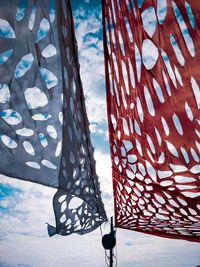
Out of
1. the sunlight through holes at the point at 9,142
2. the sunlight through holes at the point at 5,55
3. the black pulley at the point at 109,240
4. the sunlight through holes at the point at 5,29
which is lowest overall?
the black pulley at the point at 109,240

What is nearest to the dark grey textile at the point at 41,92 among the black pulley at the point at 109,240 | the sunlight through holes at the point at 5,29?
the sunlight through holes at the point at 5,29

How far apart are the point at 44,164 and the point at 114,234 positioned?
232 inches

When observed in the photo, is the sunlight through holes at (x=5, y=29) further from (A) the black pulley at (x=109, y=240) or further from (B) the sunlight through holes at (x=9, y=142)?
(A) the black pulley at (x=109, y=240)

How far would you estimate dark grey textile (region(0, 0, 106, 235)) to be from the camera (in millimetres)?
2127

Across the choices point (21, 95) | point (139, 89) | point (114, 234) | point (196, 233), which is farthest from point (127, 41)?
point (114, 234)

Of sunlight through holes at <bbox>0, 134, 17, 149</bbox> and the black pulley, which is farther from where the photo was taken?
the black pulley

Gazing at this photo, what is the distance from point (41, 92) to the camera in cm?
252

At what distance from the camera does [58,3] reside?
2.38 meters

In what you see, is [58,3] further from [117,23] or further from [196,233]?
[196,233]

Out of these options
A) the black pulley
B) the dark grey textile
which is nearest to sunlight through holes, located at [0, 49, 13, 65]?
the dark grey textile

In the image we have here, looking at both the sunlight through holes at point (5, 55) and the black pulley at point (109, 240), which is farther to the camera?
the black pulley at point (109, 240)

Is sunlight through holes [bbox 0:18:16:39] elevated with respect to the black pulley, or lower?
elevated

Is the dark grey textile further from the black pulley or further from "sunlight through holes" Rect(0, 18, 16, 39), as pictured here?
the black pulley

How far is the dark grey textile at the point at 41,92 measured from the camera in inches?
83.7
